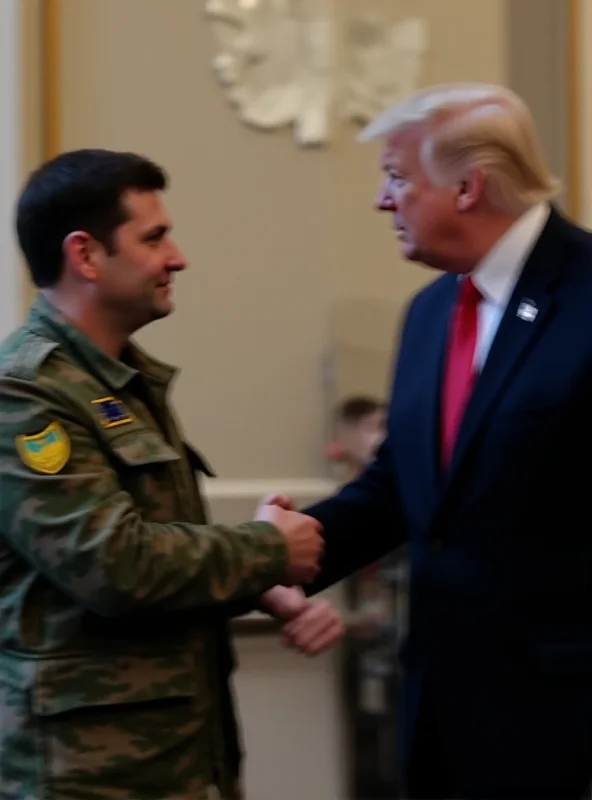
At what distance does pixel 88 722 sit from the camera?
4.77 ft

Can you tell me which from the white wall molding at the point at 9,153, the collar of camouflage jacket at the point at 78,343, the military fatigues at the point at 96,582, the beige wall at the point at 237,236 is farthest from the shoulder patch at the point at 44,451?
the beige wall at the point at 237,236

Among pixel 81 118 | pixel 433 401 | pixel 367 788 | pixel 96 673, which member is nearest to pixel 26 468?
pixel 96 673

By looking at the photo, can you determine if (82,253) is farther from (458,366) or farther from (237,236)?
(237,236)

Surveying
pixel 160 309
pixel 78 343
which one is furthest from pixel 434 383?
pixel 78 343

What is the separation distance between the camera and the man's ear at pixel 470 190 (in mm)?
1689

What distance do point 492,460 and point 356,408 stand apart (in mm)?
1057

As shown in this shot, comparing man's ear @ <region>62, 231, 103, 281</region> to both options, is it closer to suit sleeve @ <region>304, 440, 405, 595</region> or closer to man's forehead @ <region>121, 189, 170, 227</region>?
man's forehead @ <region>121, 189, 170, 227</region>

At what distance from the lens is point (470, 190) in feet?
5.57

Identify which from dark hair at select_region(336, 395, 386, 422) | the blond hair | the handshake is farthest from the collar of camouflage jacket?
dark hair at select_region(336, 395, 386, 422)

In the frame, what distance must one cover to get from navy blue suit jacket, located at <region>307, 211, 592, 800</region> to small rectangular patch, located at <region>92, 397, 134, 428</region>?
0.43 m

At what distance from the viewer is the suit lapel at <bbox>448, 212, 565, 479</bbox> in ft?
5.29

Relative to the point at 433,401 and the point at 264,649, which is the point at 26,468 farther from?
the point at 264,649

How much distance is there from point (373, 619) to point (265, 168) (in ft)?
3.18

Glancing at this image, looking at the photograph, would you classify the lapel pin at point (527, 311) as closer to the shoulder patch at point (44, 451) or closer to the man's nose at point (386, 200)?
the man's nose at point (386, 200)
